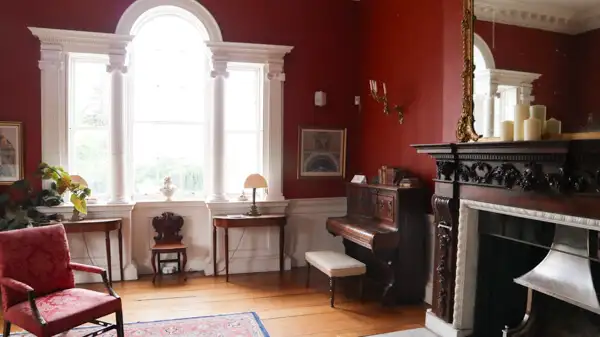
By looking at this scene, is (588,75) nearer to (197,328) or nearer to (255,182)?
(197,328)

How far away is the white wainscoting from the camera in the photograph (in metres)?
4.97

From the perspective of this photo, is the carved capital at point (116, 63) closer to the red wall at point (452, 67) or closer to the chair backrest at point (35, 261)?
the chair backrest at point (35, 261)

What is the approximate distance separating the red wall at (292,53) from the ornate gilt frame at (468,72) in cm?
235

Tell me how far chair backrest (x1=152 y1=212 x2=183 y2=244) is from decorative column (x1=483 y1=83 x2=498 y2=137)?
352 cm

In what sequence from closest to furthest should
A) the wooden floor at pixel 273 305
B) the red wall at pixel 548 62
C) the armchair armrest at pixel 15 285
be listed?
the red wall at pixel 548 62 < the armchair armrest at pixel 15 285 < the wooden floor at pixel 273 305

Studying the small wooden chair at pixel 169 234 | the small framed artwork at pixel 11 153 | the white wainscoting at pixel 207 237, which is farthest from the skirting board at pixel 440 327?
the small framed artwork at pixel 11 153

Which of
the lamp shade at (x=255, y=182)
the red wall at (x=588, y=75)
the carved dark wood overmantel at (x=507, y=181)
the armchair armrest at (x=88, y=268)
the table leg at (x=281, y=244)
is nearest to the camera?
the carved dark wood overmantel at (x=507, y=181)

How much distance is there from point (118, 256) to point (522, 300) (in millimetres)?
4141

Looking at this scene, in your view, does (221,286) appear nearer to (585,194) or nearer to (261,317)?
(261,317)

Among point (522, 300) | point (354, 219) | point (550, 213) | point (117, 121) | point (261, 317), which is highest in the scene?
point (117, 121)

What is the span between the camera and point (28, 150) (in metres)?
4.84

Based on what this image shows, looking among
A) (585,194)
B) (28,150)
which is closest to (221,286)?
(28,150)

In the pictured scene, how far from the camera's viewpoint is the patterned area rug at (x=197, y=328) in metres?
3.48

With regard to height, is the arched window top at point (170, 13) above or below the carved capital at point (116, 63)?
above
